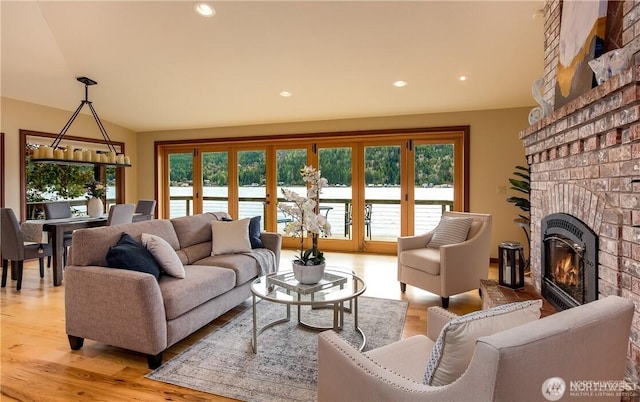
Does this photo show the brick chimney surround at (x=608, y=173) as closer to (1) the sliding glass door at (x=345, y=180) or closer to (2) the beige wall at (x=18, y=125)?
(1) the sliding glass door at (x=345, y=180)

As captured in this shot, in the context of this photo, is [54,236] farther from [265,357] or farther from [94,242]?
[265,357]

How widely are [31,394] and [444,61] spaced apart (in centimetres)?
443

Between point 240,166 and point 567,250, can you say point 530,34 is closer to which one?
point 567,250

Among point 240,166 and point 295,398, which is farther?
point 240,166

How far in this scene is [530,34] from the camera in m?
3.29

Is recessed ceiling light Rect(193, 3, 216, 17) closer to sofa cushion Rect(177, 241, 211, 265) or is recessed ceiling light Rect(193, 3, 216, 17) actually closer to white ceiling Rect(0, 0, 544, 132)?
white ceiling Rect(0, 0, 544, 132)

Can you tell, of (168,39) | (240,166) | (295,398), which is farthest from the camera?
(240,166)

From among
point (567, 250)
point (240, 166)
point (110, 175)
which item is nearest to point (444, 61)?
point (567, 250)

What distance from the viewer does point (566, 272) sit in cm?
229

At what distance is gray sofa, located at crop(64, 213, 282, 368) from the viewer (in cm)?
219

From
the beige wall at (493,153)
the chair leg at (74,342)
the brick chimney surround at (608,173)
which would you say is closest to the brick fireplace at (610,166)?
the brick chimney surround at (608,173)

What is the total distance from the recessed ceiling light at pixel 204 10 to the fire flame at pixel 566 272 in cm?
352

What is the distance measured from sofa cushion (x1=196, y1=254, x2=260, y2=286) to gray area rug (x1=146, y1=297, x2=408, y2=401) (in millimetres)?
333

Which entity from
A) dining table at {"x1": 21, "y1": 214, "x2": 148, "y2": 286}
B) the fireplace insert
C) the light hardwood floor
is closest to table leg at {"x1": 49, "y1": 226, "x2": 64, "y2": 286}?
dining table at {"x1": 21, "y1": 214, "x2": 148, "y2": 286}
